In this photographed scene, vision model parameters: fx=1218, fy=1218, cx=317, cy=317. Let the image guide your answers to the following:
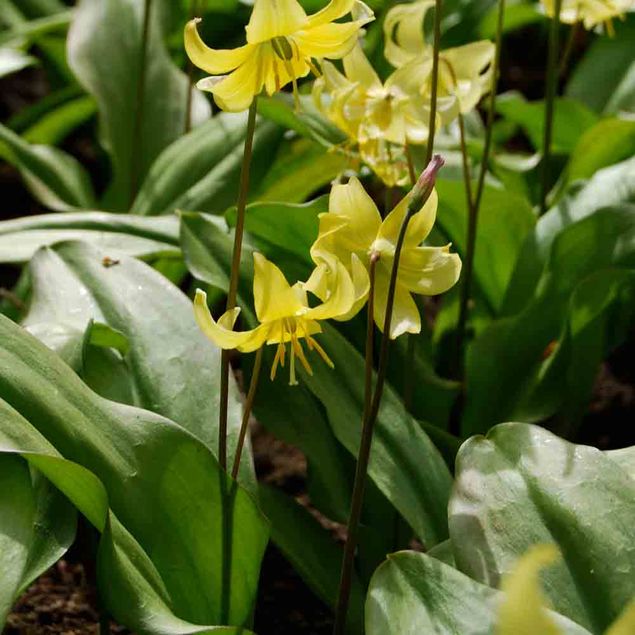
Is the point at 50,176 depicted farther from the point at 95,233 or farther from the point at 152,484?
the point at 152,484

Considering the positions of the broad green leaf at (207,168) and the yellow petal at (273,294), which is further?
the broad green leaf at (207,168)

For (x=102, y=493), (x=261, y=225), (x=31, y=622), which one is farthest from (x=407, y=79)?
(x=31, y=622)

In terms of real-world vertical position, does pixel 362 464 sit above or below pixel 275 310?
below

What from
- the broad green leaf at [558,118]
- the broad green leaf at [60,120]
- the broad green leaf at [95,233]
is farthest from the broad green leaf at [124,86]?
the broad green leaf at [558,118]

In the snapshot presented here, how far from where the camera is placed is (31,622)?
5.86 feet

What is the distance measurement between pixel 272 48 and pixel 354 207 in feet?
0.61

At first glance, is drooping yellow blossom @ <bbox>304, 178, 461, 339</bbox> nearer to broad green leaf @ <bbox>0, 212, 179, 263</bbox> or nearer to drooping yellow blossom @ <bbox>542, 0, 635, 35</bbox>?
broad green leaf @ <bbox>0, 212, 179, 263</bbox>

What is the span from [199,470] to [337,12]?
562 mm

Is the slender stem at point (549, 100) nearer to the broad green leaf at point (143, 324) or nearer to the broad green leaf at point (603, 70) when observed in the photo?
the broad green leaf at point (143, 324)

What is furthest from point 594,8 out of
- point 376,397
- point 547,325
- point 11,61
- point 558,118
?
point 11,61

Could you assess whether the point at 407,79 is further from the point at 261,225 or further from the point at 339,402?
the point at 339,402

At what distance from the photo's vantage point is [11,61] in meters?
2.65

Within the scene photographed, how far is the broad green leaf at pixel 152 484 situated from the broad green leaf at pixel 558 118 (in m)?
1.58

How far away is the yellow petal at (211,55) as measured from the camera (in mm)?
1206
